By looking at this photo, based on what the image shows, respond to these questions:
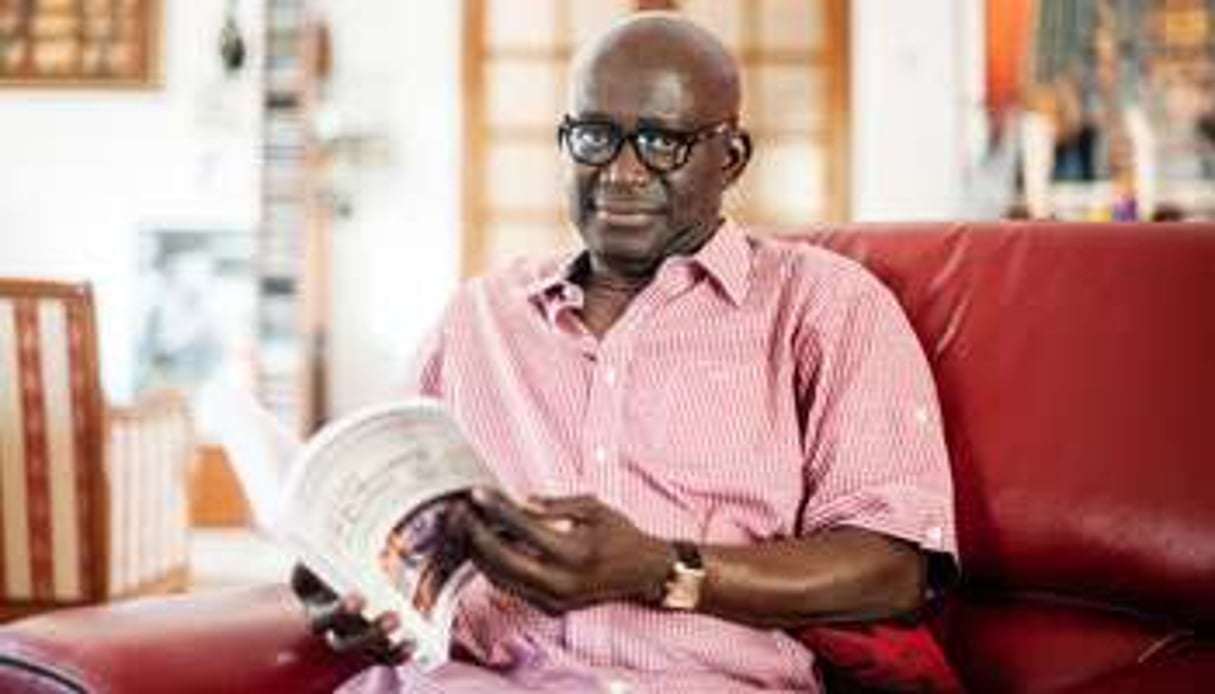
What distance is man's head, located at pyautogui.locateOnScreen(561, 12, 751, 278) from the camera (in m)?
1.32

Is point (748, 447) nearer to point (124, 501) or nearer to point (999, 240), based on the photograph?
point (999, 240)

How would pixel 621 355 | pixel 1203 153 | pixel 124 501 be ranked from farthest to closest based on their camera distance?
pixel 1203 153, pixel 124 501, pixel 621 355

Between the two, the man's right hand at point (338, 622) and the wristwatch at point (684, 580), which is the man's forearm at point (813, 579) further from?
the man's right hand at point (338, 622)

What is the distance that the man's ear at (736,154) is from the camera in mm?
1382

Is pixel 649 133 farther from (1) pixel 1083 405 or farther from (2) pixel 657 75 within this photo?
(1) pixel 1083 405

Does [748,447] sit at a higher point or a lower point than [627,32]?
lower

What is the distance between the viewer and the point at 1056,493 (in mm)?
1264

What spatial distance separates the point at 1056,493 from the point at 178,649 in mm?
747

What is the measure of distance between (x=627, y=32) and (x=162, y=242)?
3.80m

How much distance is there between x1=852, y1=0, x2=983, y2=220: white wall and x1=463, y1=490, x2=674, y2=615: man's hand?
3514 millimetres

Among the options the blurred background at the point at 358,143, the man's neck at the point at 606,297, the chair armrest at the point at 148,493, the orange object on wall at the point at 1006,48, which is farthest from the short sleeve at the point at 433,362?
the orange object on wall at the point at 1006,48

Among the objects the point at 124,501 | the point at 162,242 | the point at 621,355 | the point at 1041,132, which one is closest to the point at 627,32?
the point at 621,355

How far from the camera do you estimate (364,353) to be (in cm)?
483

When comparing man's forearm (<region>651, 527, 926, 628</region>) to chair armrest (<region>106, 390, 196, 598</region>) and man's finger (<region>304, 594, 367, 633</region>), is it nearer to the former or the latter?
man's finger (<region>304, 594, 367, 633</region>)
